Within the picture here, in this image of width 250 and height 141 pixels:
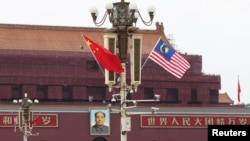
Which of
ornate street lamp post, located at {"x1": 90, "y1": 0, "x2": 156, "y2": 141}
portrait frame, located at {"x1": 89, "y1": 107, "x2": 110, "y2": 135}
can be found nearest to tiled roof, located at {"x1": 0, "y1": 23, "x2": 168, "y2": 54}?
portrait frame, located at {"x1": 89, "y1": 107, "x2": 110, "y2": 135}

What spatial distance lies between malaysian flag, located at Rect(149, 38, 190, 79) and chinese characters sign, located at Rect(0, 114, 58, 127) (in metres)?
35.5

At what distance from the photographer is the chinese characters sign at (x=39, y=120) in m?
66.4

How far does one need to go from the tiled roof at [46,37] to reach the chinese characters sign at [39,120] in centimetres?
893

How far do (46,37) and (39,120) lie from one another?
11948mm

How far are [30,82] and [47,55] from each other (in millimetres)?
2787

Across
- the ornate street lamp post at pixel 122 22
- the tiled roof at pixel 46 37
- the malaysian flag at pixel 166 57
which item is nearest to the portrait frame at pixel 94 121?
the tiled roof at pixel 46 37

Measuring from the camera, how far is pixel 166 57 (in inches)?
1188

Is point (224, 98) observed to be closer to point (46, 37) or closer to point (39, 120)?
point (46, 37)

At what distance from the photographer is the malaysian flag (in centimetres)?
2974

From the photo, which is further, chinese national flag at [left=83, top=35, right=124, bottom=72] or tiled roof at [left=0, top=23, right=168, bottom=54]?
tiled roof at [left=0, top=23, right=168, bottom=54]

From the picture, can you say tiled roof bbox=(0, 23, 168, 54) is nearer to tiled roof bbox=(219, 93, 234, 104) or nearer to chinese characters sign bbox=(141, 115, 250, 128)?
chinese characters sign bbox=(141, 115, 250, 128)

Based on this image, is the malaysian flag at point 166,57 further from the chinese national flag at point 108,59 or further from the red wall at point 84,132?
the red wall at point 84,132

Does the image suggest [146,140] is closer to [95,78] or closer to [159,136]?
[159,136]

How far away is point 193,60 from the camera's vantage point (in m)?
78.8
